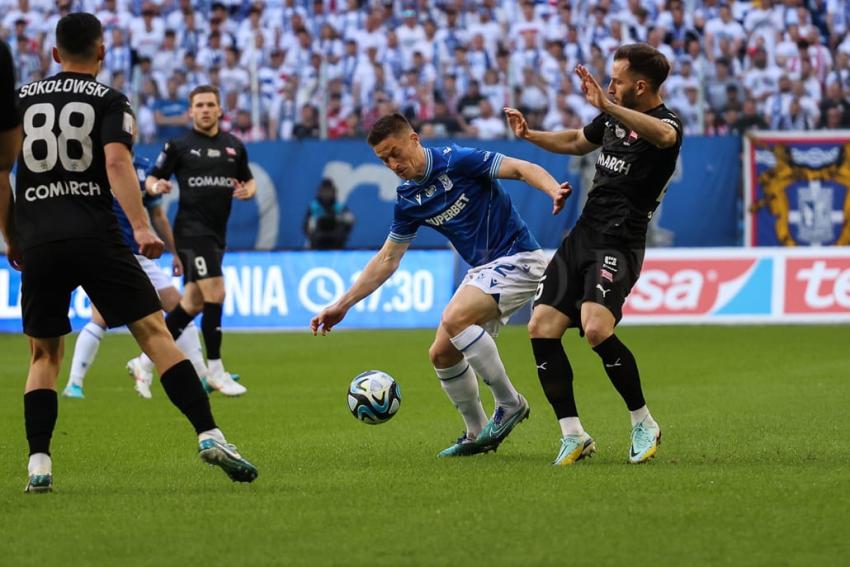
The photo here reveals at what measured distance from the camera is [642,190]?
7.90m

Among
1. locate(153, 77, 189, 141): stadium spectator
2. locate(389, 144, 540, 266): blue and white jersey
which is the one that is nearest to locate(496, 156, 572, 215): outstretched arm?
locate(389, 144, 540, 266): blue and white jersey

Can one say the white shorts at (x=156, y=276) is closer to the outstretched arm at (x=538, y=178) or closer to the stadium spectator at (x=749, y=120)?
the outstretched arm at (x=538, y=178)

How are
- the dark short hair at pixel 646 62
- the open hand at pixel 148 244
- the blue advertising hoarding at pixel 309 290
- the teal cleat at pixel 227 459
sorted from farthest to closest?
the blue advertising hoarding at pixel 309 290
the dark short hair at pixel 646 62
the teal cleat at pixel 227 459
the open hand at pixel 148 244

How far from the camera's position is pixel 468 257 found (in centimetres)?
857

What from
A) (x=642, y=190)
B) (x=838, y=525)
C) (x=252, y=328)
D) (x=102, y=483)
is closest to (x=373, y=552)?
(x=838, y=525)

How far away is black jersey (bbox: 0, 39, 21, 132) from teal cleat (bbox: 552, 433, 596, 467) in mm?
3326

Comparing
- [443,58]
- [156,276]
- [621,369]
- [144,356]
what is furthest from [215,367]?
[443,58]

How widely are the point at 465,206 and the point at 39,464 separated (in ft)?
9.17

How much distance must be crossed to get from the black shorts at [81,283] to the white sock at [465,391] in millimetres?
2062


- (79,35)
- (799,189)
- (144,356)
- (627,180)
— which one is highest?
(79,35)

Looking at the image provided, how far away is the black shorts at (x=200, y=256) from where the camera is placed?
1350 centimetres

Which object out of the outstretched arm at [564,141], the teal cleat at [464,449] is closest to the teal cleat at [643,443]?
the teal cleat at [464,449]

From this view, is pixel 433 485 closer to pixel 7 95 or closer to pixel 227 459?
pixel 227 459

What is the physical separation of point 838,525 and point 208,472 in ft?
11.1
